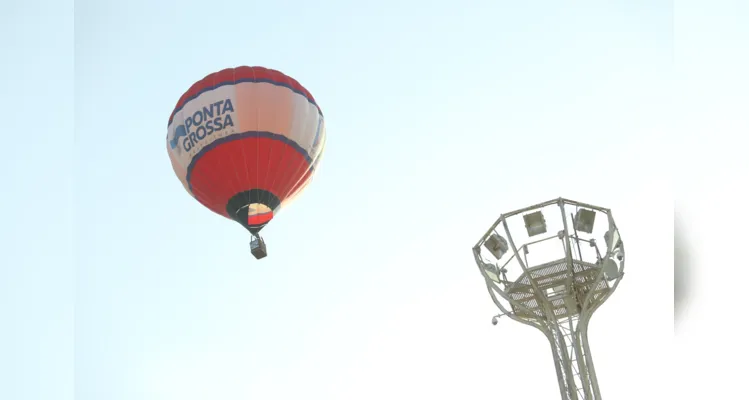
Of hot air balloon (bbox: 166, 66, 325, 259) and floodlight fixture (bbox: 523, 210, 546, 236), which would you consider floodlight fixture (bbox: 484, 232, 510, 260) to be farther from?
hot air balloon (bbox: 166, 66, 325, 259)

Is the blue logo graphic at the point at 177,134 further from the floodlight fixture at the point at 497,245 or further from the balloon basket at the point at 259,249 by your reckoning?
the floodlight fixture at the point at 497,245

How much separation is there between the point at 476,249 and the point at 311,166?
10.5 m

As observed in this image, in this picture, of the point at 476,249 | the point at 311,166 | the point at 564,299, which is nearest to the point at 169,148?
the point at 311,166

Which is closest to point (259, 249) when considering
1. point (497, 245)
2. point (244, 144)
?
point (244, 144)

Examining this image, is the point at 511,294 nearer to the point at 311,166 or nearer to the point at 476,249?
the point at 476,249

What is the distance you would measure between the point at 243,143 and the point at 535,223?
12524 mm

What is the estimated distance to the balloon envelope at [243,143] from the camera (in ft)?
132

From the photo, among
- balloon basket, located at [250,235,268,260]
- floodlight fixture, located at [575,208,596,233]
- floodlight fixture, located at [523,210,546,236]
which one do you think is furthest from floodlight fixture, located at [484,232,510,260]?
balloon basket, located at [250,235,268,260]

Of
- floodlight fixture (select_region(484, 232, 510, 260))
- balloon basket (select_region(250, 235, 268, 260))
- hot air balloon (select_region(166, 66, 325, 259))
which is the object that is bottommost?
floodlight fixture (select_region(484, 232, 510, 260))

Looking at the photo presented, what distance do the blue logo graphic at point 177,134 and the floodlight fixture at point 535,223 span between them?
14610mm

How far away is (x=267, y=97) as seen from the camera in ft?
134

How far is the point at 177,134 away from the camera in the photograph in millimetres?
41375

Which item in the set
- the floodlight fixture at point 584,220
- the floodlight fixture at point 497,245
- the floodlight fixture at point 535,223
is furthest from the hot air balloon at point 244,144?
the floodlight fixture at point 584,220

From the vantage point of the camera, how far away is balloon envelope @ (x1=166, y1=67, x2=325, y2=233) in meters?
40.2
